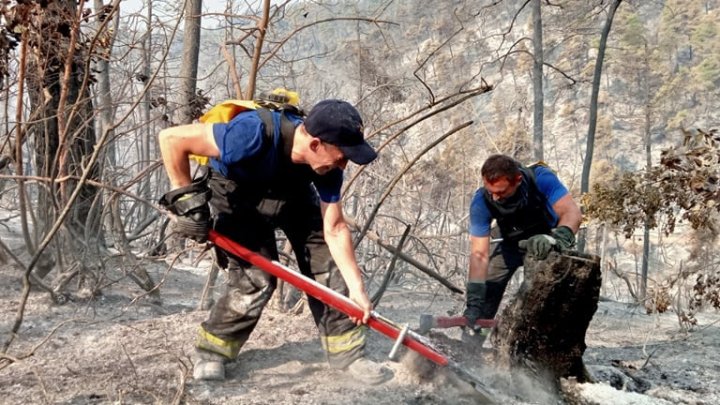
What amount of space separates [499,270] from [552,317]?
131 cm

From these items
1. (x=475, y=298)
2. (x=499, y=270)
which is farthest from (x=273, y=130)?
(x=499, y=270)

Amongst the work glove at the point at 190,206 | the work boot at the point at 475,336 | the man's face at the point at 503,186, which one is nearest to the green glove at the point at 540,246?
the man's face at the point at 503,186

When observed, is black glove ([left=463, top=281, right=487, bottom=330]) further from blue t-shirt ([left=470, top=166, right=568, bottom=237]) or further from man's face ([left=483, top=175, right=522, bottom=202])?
man's face ([left=483, top=175, right=522, bottom=202])

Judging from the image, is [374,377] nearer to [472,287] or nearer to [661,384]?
[472,287]

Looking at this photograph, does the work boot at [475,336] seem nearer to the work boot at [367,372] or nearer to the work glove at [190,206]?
the work boot at [367,372]

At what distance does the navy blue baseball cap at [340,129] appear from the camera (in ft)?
7.63

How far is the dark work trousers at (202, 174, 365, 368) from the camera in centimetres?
288

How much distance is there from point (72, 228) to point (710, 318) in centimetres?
A: 673

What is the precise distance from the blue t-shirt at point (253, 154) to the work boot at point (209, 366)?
2.93 ft

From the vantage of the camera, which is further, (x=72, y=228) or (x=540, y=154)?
(x=540, y=154)

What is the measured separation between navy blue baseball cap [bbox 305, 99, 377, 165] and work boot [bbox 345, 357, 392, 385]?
1133 mm

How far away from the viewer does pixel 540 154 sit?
453 inches

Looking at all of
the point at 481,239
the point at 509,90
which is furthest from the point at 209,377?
the point at 509,90

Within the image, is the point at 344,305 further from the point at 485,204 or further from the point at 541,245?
the point at 485,204
